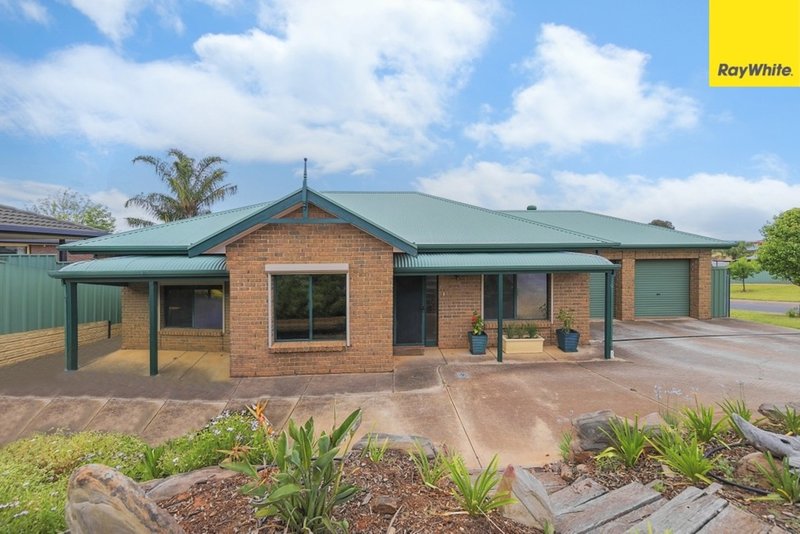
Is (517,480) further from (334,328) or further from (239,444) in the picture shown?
(334,328)

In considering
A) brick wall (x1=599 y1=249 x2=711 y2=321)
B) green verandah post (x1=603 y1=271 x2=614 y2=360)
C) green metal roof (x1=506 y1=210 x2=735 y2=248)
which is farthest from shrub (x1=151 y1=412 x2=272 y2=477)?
brick wall (x1=599 y1=249 x2=711 y2=321)

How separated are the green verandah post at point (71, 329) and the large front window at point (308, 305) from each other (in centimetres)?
443

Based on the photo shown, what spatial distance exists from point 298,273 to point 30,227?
30.1ft

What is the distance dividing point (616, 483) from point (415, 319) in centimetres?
726

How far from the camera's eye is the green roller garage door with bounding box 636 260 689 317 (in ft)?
49.3

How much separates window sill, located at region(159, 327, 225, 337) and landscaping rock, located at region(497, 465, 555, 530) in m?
9.07

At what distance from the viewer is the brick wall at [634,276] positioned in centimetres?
1465

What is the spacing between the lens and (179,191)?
2433 cm

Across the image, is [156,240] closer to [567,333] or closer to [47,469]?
[47,469]

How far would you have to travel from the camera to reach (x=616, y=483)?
3279mm

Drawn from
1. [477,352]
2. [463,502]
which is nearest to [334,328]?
[477,352]

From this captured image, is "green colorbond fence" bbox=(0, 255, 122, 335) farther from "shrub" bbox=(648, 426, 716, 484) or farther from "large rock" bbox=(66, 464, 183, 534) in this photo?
"shrub" bbox=(648, 426, 716, 484)

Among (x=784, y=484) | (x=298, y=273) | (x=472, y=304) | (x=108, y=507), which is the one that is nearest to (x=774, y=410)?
(x=784, y=484)

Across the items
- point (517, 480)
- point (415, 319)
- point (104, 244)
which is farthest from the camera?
point (415, 319)
